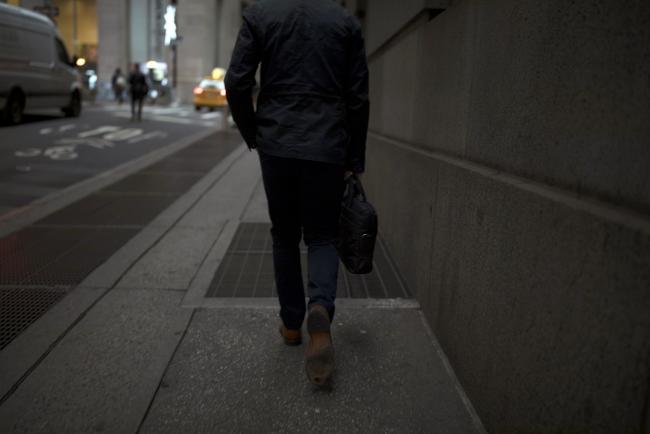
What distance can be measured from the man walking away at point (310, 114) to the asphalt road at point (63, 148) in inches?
183

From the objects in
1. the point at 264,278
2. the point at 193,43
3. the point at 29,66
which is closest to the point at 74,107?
the point at 29,66

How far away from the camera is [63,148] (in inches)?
489

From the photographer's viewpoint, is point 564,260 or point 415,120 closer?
point 564,260

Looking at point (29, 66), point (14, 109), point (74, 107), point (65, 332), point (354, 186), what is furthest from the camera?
point (74, 107)

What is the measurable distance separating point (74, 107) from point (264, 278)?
61.6 ft

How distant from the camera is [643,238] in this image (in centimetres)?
141

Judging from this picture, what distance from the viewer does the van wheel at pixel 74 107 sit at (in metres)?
20.4

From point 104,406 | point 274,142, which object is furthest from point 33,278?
point 274,142

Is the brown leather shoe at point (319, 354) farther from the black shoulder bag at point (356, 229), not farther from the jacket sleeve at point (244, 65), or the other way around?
the jacket sleeve at point (244, 65)

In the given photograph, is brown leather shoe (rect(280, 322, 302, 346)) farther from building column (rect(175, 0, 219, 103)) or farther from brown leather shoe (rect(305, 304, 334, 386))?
building column (rect(175, 0, 219, 103))

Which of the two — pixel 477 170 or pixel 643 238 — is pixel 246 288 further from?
pixel 643 238

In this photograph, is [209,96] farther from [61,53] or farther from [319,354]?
[319,354]

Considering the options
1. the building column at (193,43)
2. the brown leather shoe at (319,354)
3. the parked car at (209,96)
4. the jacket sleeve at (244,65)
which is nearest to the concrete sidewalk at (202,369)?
the brown leather shoe at (319,354)

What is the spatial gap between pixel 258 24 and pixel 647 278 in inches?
79.8
